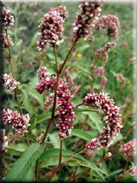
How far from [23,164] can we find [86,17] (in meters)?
0.89

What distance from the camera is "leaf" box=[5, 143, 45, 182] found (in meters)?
1.20

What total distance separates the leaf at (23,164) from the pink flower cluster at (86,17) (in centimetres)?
72

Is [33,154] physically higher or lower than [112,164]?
higher

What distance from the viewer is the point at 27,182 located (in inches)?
60.9

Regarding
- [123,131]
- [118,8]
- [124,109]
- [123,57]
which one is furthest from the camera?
[118,8]

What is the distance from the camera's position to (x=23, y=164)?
1.24 metres

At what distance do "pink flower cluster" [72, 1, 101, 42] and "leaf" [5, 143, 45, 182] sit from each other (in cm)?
72

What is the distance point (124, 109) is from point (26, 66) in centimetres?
180

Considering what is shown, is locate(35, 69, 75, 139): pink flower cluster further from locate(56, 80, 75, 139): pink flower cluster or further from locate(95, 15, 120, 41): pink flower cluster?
locate(95, 15, 120, 41): pink flower cluster

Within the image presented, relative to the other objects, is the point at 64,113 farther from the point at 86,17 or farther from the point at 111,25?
the point at 111,25

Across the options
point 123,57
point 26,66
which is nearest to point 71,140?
point 26,66

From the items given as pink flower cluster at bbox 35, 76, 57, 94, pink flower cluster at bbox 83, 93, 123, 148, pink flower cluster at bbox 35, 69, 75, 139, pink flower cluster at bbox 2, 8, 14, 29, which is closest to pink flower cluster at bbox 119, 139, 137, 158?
pink flower cluster at bbox 83, 93, 123, 148

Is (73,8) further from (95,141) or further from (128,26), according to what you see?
(95,141)

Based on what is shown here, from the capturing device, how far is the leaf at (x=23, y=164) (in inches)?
47.4
